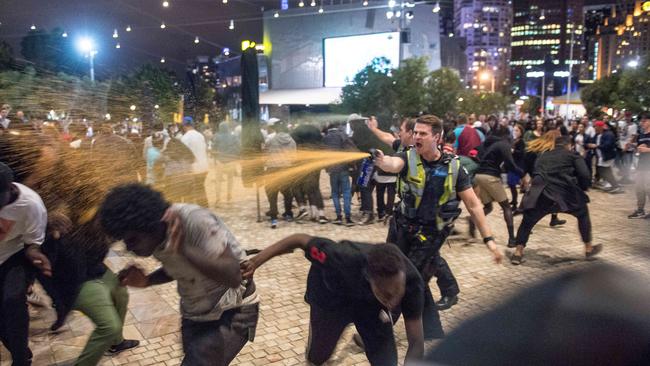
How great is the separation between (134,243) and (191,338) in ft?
2.18

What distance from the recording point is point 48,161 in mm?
5152

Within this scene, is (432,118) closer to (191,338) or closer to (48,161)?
(191,338)

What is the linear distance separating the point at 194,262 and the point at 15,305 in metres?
1.72

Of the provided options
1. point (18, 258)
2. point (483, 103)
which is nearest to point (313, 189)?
point (18, 258)

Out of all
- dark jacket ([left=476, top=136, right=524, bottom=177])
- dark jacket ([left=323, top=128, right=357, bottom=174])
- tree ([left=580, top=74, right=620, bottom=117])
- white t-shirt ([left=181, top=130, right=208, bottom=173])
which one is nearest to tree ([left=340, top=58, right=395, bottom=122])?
tree ([left=580, top=74, right=620, bottom=117])

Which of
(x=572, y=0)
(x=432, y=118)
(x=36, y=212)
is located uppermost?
(x=572, y=0)

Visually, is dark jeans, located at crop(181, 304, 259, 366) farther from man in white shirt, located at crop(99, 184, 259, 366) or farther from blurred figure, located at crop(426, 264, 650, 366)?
blurred figure, located at crop(426, 264, 650, 366)

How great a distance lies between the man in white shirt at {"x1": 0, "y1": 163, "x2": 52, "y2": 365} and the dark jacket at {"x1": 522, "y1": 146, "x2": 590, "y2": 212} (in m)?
5.74

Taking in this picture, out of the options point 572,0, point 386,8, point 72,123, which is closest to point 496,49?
point 572,0

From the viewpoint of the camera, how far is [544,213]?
7008mm

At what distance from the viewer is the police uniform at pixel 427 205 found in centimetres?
434

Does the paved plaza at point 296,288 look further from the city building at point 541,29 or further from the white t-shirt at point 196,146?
the city building at point 541,29

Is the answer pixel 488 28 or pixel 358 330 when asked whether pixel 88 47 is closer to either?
pixel 358 330

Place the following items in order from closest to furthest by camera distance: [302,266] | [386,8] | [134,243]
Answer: [134,243] → [302,266] → [386,8]
